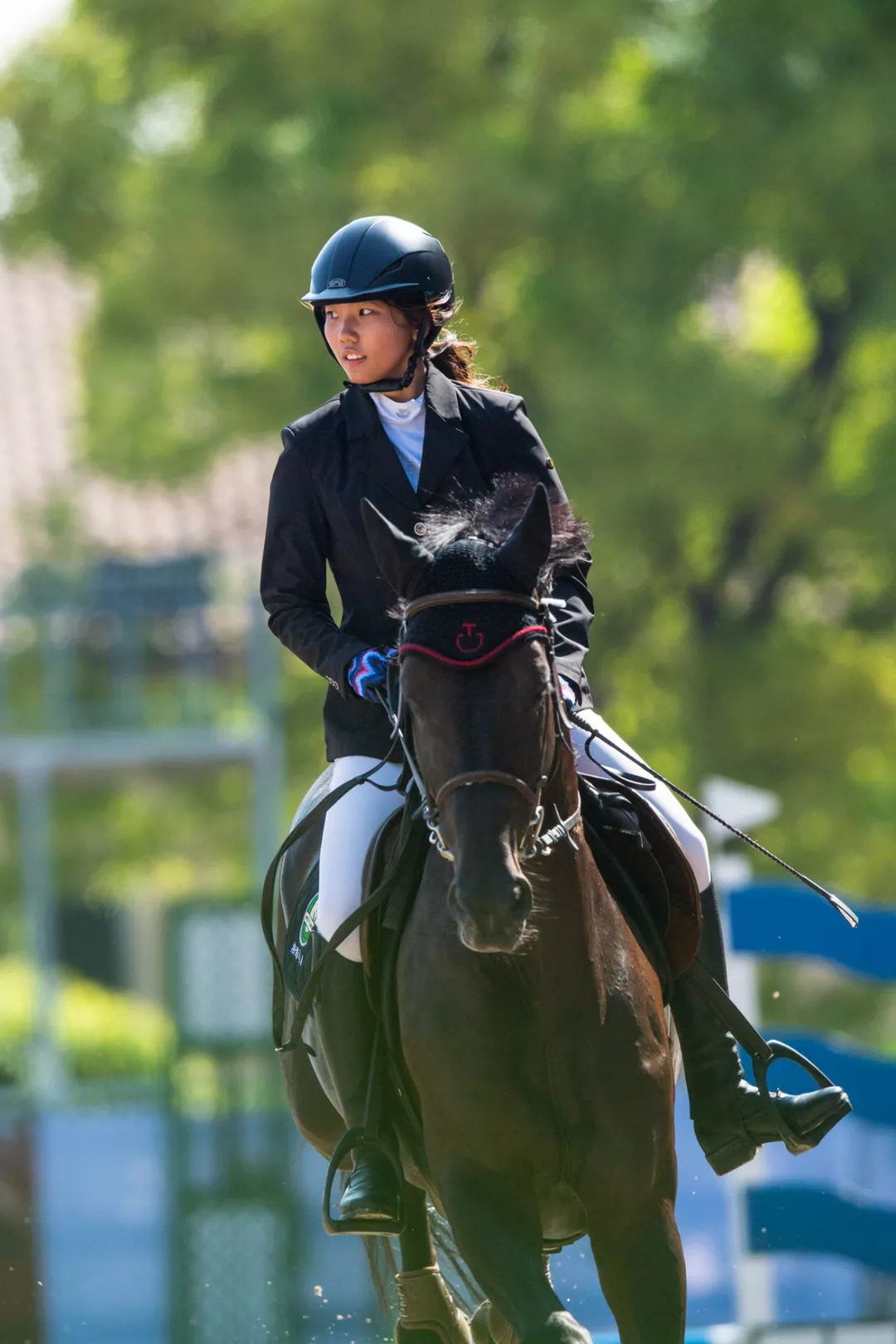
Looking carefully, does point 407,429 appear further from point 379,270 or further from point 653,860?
point 653,860

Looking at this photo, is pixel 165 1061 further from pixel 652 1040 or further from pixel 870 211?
pixel 870 211

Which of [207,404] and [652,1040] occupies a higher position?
[207,404]

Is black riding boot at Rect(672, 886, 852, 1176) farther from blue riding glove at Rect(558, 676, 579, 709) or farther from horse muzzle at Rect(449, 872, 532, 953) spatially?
horse muzzle at Rect(449, 872, 532, 953)

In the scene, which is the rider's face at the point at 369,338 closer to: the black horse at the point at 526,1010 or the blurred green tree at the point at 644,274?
the black horse at the point at 526,1010

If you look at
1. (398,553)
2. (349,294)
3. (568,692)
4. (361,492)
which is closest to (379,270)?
(349,294)

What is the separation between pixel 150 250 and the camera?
15.9m

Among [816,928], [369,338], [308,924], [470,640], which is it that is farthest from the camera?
[816,928]

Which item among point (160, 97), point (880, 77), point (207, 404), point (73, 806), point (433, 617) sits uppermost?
point (160, 97)

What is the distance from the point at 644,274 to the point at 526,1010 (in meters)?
11.2

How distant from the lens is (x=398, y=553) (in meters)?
4.15

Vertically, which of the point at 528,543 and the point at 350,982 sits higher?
the point at 528,543

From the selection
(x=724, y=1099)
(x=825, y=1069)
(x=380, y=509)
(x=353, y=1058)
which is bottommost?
(x=724, y=1099)

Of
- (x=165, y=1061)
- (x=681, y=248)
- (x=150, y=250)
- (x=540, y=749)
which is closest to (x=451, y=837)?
(x=540, y=749)

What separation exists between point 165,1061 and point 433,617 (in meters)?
6.55
